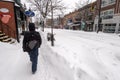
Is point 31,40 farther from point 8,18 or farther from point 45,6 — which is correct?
point 45,6

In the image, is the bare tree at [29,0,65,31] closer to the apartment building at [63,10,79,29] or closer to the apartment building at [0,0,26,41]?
the apartment building at [0,0,26,41]

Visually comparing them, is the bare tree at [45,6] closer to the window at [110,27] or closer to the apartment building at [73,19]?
the window at [110,27]

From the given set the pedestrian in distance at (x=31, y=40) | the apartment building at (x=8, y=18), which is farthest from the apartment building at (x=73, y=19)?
the pedestrian in distance at (x=31, y=40)

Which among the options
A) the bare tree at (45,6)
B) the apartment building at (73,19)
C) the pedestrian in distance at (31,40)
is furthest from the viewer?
the apartment building at (73,19)

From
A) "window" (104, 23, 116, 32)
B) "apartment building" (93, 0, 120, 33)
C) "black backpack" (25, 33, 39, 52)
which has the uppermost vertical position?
"apartment building" (93, 0, 120, 33)

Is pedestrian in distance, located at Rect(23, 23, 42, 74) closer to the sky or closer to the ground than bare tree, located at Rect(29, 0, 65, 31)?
closer to the ground

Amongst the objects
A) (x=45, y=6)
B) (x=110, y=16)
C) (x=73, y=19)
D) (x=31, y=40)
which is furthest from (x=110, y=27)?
(x=73, y=19)

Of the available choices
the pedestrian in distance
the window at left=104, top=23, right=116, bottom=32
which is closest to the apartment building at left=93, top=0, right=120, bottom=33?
the window at left=104, top=23, right=116, bottom=32

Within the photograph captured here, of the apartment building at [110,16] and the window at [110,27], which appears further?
the window at [110,27]

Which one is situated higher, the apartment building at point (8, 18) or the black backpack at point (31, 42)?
the apartment building at point (8, 18)

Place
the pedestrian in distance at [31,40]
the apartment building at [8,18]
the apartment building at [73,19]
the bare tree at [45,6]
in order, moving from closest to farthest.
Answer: the pedestrian in distance at [31,40] < the apartment building at [8,18] < the bare tree at [45,6] < the apartment building at [73,19]

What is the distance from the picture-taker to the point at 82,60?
4.78 meters

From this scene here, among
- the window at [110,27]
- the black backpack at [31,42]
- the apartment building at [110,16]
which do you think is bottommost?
the black backpack at [31,42]

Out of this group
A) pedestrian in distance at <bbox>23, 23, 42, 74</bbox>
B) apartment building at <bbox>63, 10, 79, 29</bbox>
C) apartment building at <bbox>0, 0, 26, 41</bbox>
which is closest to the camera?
pedestrian in distance at <bbox>23, 23, 42, 74</bbox>
